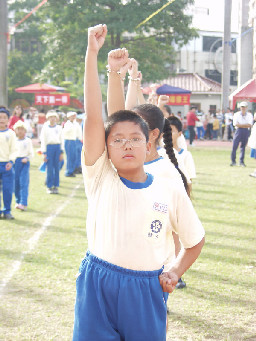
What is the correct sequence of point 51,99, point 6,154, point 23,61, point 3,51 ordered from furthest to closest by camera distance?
point 23,61
point 51,99
point 3,51
point 6,154

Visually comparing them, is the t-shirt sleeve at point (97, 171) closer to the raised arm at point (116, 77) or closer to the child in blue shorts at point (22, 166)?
the raised arm at point (116, 77)

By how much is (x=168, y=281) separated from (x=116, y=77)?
112 centimetres

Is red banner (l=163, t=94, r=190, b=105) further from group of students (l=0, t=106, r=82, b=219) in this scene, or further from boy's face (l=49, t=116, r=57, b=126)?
boy's face (l=49, t=116, r=57, b=126)

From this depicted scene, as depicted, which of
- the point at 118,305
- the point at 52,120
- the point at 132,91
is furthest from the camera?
the point at 52,120

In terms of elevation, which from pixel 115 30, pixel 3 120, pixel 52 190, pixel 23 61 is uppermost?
pixel 115 30

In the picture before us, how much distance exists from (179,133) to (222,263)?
151 centimetres

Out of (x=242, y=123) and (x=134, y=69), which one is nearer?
(x=134, y=69)

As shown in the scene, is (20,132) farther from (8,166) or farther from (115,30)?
(115,30)

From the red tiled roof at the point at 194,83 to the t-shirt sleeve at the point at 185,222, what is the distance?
47.4m

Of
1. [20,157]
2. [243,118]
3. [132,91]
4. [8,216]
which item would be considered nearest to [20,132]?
[20,157]

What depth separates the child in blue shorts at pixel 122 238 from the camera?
261 cm

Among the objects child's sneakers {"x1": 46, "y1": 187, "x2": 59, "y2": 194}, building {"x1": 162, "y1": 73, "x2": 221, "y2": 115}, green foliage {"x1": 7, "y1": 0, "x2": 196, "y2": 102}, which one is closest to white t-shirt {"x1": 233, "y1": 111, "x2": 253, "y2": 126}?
child's sneakers {"x1": 46, "y1": 187, "x2": 59, "y2": 194}

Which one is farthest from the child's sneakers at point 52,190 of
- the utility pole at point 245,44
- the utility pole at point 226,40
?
the utility pole at point 226,40

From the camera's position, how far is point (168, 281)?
2.61 meters
